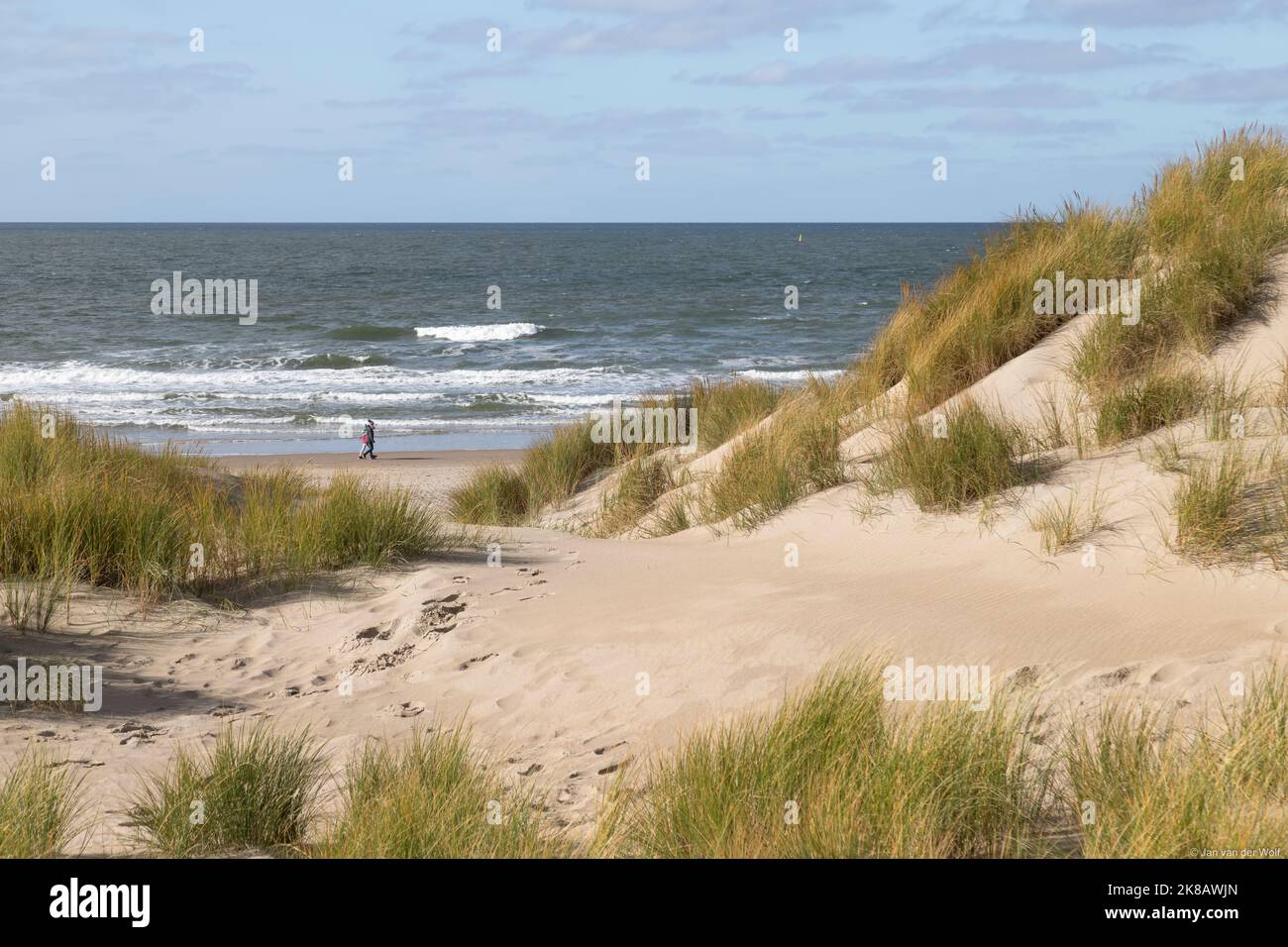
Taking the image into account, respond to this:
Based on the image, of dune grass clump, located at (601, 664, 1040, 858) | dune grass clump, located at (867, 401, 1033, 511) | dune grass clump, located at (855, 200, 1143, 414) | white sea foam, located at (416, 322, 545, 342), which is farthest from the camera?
white sea foam, located at (416, 322, 545, 342)

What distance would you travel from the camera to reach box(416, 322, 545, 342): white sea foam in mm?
33969

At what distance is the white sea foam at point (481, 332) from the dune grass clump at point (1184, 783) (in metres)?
30.9

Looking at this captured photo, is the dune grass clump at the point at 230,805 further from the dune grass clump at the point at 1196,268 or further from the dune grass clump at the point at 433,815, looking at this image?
the dune grass clump at the point at 1196,268

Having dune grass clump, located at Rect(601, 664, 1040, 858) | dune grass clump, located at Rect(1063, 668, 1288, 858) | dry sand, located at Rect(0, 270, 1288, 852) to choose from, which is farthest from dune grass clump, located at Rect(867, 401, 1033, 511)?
dune grass clump, located at Rect(601, 664, 1040, 858)

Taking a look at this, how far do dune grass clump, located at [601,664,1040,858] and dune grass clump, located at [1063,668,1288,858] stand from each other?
0.19 metres

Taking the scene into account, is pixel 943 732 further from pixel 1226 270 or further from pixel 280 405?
pixel 280 405

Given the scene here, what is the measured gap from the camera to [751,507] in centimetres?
785

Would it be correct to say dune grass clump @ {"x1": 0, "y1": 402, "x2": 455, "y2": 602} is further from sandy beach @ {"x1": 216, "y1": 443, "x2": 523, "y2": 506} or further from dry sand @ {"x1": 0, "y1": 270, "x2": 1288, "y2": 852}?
sandy beach @ {"x1": 216, "y1": 443, "x2": 523, "y2": 506}

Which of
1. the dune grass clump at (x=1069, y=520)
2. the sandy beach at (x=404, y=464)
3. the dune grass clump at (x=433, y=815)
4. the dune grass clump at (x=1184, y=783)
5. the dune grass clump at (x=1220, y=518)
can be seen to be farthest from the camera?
the sandy beach at (x=404, y=464)

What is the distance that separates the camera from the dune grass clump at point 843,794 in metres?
3.00

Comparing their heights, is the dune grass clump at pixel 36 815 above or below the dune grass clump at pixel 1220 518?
below

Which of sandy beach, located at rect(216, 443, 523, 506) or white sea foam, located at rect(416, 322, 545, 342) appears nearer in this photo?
sandy beach, located at rect(216, 443, 523, 506)

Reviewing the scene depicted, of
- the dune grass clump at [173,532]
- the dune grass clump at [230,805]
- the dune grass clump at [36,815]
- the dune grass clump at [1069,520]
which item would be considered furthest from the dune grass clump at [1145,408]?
the dune grass clump at [36,815]

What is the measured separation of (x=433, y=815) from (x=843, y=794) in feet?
3.81
